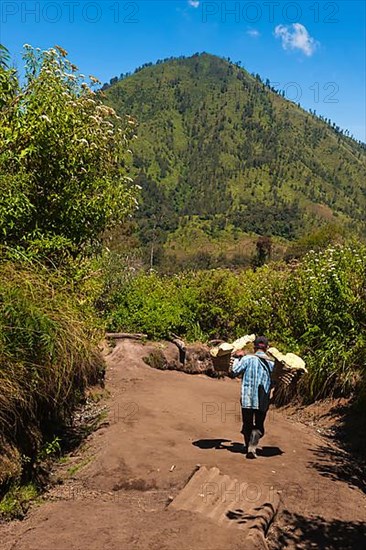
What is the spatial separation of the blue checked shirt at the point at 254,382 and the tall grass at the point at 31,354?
202cm

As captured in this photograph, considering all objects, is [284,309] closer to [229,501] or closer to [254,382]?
[254,382]

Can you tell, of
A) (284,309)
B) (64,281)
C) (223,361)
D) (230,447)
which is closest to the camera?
(64,281)

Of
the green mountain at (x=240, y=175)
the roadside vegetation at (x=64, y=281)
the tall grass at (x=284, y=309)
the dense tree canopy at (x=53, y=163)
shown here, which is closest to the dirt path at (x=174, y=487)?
the roadside vegetation at (x=64, y=281)

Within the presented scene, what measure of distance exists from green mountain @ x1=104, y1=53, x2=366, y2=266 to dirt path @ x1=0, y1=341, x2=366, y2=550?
345ft

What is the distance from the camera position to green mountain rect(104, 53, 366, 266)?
129 m

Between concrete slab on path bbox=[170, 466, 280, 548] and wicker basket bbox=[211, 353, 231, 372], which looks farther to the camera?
wicker basket bbox=[211, 353, 231, 372]

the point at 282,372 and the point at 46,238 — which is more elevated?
the point at 46,238

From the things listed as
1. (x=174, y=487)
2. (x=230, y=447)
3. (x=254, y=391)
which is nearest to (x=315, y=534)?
(x=174, y=487)

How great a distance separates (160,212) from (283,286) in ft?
395

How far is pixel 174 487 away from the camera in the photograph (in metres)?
5.62

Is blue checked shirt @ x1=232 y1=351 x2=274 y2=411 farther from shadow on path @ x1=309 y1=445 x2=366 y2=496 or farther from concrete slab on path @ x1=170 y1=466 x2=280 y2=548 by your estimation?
concrete slab on path @ x1=170 y1=466 x2=280 y2=548

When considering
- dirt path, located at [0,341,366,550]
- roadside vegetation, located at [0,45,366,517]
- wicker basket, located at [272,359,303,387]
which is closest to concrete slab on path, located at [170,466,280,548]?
dirt path, located at [0,341,366,550]

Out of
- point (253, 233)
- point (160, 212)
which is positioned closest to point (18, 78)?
point (253, 233)

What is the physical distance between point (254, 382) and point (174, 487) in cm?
174
